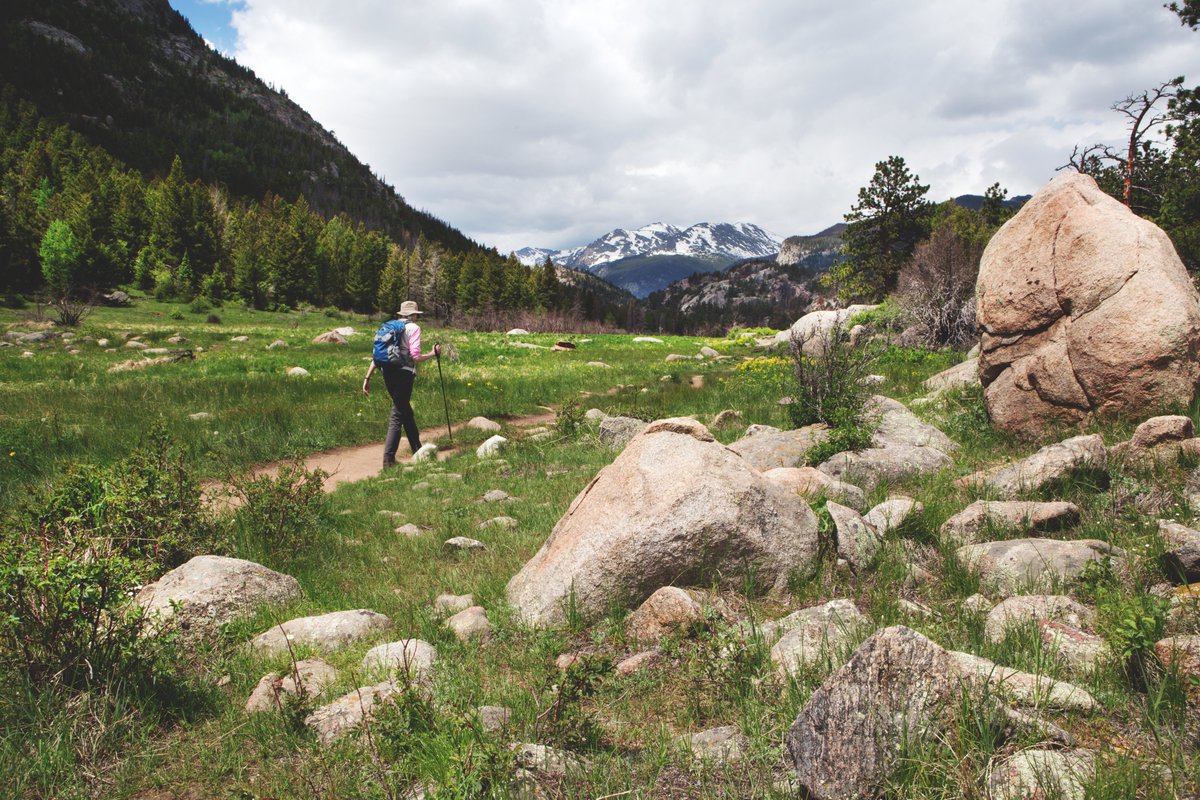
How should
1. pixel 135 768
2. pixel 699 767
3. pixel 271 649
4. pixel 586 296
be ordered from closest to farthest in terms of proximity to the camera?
pixel 699 767, pixel 135 768, pixel 271 649, pixel 586 296

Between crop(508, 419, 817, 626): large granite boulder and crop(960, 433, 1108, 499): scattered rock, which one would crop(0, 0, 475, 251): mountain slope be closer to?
crop(508, 419, 817, 626): large granite boulder

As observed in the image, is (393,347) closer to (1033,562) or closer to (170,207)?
(1033,562)

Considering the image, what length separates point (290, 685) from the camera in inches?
139

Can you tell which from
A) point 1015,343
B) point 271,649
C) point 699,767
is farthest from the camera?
point 1015,343

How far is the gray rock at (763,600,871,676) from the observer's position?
10.4 feet

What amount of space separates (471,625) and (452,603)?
0.61 meters

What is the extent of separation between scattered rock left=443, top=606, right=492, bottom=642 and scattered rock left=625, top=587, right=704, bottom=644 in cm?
103

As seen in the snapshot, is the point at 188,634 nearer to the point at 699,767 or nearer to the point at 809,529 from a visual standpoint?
the point at 699,767

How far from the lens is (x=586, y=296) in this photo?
405 ft

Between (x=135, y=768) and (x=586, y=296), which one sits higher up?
(x=586, y=296)

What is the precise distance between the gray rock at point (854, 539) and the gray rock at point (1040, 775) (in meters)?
2.47

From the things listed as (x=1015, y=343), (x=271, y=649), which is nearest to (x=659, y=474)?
(x=271, y=649)

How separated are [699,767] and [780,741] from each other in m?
0.41

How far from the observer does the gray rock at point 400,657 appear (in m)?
3.52
